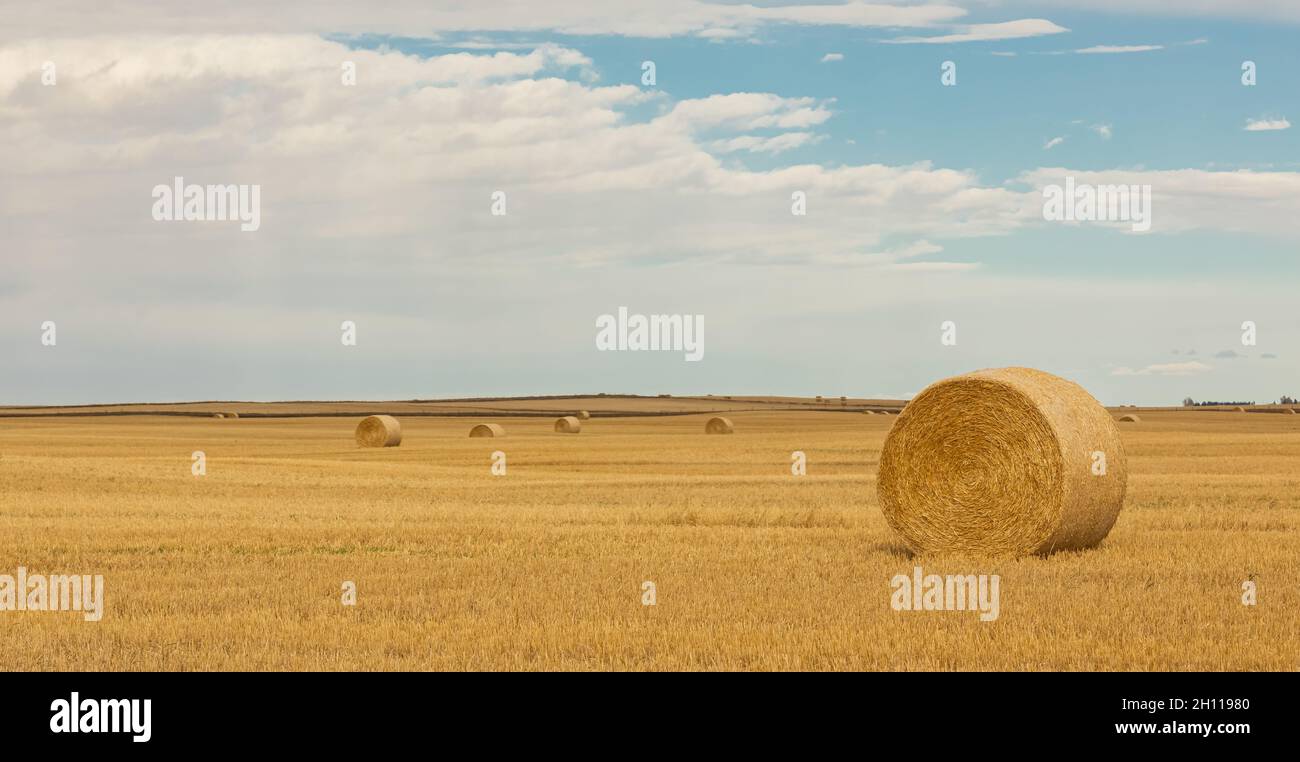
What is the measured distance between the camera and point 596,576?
15.1 metres

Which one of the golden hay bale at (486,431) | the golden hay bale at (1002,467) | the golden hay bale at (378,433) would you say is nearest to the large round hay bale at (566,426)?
the golden hay bale at (486,431)

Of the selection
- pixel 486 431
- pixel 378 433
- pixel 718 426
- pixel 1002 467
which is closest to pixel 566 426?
pixel 718 426

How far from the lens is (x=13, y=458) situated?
35.0 meters

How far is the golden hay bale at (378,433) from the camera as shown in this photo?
5809cm

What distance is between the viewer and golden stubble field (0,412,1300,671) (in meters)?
10.5

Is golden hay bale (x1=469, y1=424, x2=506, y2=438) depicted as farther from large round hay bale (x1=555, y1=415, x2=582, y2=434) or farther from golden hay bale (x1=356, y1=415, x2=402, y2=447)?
large round hay bale (x1=555, y1=415, x2=582, y2=434)

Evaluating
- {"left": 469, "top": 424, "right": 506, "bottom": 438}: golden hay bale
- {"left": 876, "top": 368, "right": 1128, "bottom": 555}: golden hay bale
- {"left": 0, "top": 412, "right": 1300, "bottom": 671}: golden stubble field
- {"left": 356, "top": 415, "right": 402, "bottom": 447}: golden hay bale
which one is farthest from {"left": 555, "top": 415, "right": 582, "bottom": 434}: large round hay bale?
{"left": 876, "top": 368, "right": 1128, "bottom": 555}: golden hay bale

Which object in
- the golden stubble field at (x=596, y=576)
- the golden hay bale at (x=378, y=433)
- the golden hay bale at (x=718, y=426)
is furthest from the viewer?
the golden hay bale at (x=718, y=426)

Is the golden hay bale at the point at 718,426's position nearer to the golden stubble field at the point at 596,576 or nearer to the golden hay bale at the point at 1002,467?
the golden stubble field at the point at 596,576

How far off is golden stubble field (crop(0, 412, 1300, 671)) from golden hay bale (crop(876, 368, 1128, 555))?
0.58m

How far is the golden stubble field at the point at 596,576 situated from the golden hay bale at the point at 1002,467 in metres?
0.58

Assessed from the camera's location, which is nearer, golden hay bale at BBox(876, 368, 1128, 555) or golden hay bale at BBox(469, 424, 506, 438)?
golden hay bale at BBox(876, 368, 1128, 555)
